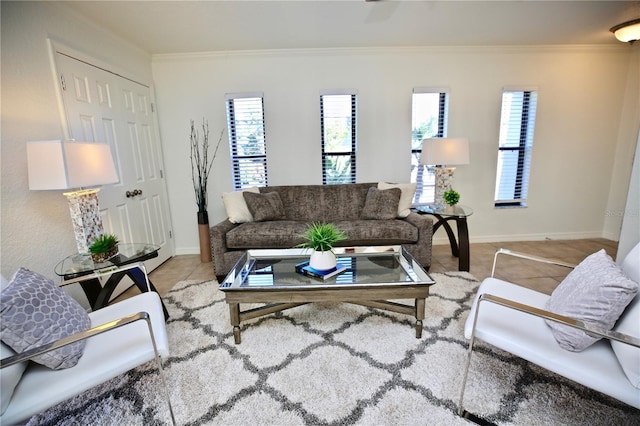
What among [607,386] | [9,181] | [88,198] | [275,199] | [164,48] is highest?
[164,48]

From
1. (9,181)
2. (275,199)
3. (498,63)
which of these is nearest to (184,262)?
(275,199)

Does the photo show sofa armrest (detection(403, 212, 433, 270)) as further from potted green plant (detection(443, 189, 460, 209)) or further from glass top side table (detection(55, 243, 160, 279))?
glass top side table (detection(55, 243, 160, 279))

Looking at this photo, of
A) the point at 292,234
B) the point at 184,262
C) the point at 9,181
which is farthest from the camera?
the point at 184,262

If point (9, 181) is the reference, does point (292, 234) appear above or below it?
below

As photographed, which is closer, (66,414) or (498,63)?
(66,414)

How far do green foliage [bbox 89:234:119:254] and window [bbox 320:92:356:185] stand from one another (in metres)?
2.36

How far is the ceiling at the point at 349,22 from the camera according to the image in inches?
90.9

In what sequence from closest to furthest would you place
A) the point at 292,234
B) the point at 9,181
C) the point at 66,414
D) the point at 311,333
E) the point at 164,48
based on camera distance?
the point at 66,414 → the point at 9,181 → the point at 311,333 → the point at 292,234 → the point at 164,48

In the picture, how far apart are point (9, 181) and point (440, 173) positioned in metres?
3.67

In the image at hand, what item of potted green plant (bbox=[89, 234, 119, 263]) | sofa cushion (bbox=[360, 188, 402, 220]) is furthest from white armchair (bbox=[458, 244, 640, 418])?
potted green plant (bbox=[89, 234, 119, 263])

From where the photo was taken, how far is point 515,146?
364 cm

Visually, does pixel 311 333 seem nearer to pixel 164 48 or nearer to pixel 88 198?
pixel 88 198

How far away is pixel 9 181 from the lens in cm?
172

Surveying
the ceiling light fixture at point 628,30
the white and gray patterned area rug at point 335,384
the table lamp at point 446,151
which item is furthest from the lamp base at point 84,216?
the ceiling light fixture at point 628,30
